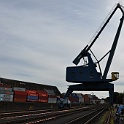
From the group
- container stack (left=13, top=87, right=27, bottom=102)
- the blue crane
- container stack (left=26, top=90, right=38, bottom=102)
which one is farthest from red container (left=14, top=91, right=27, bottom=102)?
the blue crane

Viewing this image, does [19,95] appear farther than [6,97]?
Yes

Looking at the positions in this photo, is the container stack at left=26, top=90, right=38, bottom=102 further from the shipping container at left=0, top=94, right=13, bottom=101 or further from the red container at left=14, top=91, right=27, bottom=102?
the shipping container at left=0, top=94, right=13, bottom=101

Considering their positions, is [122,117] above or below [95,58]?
below

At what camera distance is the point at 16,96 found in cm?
6097

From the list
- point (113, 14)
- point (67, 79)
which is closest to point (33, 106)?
point (67, 79)

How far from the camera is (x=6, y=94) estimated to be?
56.9 metres

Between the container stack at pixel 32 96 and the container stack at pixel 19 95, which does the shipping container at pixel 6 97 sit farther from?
the container stack at pixel 32 96

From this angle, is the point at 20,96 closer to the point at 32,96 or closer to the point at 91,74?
the point at 32,96

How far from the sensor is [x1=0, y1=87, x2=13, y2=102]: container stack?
52997 mm

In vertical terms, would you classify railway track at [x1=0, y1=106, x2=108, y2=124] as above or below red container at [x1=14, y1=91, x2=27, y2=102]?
below

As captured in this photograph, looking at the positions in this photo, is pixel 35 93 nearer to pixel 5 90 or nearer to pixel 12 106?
pixel 5 90

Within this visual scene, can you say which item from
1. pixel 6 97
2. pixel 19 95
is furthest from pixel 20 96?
pixel 6 97

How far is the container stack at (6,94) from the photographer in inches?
2086

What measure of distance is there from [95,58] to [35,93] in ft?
75.8
